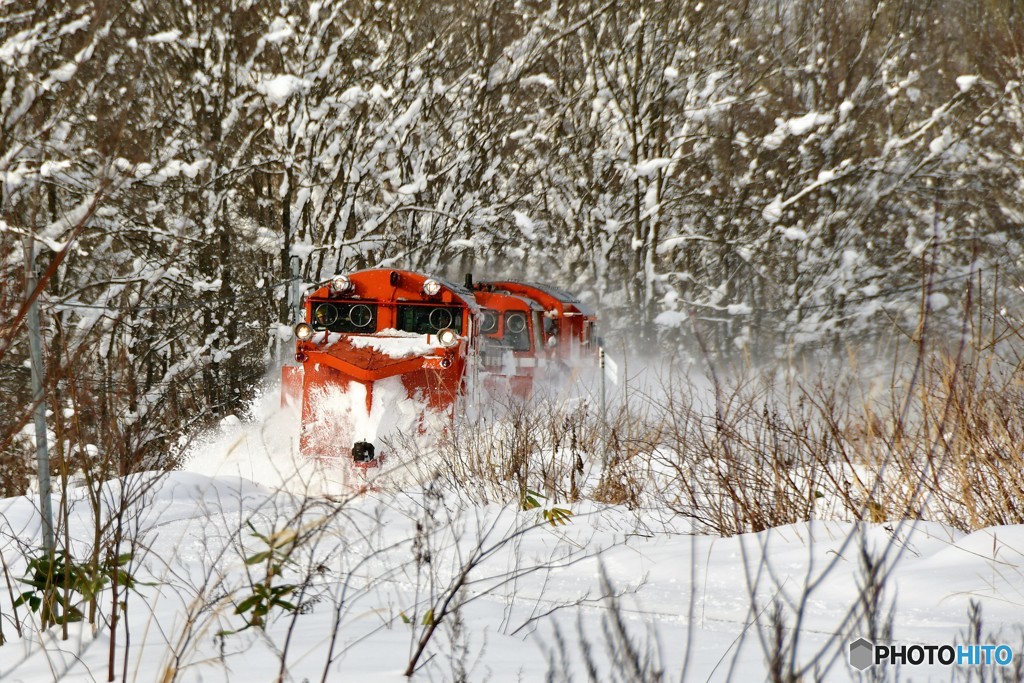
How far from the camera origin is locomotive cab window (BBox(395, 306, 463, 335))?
9.30 metres

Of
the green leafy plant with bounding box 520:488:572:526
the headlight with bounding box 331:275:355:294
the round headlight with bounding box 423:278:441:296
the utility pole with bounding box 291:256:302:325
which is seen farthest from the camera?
the utility pole with bounding box 291:256:302:325

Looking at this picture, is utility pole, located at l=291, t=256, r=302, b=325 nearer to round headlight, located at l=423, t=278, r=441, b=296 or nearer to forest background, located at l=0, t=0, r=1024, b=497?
forest background, located at l=0, t=0, r=1024, b=497

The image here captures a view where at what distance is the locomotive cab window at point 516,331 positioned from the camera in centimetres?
1030

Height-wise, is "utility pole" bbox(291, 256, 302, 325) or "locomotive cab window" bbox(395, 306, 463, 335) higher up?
"utility pole" bbox(291, 256, 302, 325)

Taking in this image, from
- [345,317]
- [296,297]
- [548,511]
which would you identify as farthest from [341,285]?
[548,511]

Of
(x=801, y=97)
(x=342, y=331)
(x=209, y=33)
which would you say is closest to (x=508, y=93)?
(x=209, y=33)

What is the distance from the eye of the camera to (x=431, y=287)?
9.26m

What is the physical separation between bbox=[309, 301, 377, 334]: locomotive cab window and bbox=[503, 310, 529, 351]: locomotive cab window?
5.62 feet

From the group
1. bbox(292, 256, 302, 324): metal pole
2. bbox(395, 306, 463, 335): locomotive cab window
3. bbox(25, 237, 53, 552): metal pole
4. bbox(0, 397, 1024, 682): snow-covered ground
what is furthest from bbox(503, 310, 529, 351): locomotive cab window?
bbox(25, 237, 53, 552): metal pole

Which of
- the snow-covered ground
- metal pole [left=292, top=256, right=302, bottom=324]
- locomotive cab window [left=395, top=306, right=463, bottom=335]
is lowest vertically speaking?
the snow-covered ground

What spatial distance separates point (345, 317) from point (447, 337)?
1.49m

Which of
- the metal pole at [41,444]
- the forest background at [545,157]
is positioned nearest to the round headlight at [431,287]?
the forest background at [545,157]

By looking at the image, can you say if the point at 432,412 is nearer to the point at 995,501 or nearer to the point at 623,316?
the point at 995,501

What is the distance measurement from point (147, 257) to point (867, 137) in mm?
14662
